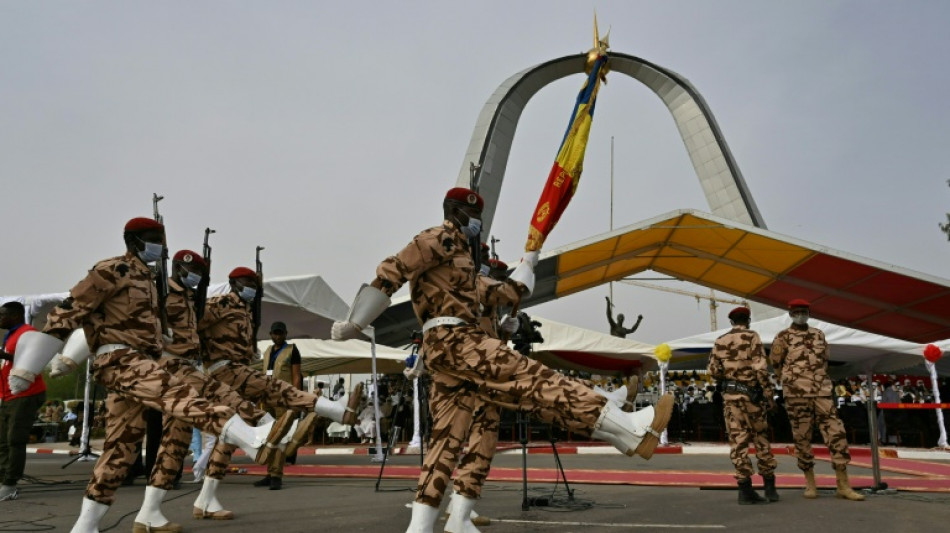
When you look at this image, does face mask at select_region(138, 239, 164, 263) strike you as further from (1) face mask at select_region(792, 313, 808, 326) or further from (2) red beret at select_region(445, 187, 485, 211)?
(1) face mask at select_region(792, 313, 808, 326)

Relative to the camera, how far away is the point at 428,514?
11.6 feet

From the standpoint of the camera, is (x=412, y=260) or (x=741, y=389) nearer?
(x=412, y=260)

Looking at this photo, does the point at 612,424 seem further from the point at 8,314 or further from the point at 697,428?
the point at 697,428

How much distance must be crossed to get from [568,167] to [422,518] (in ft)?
12.4

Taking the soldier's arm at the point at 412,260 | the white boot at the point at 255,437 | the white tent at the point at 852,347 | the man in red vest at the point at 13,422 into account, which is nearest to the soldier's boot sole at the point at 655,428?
the soldier's arm at the point at 412,260

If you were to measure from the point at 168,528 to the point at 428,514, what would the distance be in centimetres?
203

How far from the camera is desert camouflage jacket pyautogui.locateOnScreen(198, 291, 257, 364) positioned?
5859 mm

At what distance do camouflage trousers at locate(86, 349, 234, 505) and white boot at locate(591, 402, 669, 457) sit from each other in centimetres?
200

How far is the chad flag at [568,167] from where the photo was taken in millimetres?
5035

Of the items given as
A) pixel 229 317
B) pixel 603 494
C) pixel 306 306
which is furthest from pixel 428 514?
pixel 306 306

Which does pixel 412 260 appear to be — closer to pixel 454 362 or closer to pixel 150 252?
pixel 454 362

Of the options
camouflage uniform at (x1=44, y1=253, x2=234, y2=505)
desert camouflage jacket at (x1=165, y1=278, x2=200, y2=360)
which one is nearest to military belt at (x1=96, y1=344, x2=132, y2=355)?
camouflage uniform at (x1=44, y1=253, x2=234, y2=505)

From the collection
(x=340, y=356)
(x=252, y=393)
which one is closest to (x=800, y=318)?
(x=252, y=393)

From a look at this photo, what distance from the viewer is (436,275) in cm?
383
